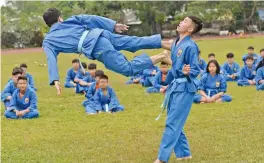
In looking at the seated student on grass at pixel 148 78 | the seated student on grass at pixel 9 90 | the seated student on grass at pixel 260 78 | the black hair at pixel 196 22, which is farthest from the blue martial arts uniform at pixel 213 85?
the black hair at pixel 196 22

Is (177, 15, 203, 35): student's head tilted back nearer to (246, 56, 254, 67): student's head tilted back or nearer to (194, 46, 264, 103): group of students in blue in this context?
(194, 46, 264, 103): group of students in blue

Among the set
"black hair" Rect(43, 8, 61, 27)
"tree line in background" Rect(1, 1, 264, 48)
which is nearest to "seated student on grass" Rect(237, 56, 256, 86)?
"black hair" Rect(43, 8, 61, 27)

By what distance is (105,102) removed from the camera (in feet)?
31.2

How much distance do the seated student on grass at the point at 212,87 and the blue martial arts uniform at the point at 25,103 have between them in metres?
3.19

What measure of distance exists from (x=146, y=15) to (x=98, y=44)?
117ft

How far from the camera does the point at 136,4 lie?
1590 inches

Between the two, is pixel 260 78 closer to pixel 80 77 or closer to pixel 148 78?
pixel 148 78

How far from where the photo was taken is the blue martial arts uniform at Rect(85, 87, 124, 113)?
30.9ft

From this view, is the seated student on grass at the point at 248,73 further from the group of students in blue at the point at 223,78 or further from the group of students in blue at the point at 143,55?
the group of students in blue at the point at 143,55

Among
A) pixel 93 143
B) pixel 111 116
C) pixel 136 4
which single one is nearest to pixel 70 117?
pixel 111 116

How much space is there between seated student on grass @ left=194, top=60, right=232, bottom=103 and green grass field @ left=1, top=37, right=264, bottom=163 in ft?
1.17

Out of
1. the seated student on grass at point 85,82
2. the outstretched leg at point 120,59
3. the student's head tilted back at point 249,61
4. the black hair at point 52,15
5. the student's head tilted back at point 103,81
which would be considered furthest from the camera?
the student's head tilted back at point 249,61

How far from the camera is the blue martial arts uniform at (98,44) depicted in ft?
19.7

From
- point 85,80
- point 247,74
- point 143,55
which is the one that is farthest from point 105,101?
point 247,74
